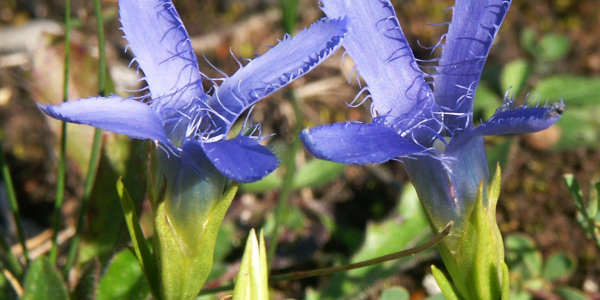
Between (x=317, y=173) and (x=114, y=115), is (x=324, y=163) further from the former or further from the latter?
(x=114, y=115)

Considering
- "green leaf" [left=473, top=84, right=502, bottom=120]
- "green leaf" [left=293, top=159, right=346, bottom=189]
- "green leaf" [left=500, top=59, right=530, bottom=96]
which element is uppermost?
"green leaf" [left=293, top=159, right=346, bottom=189]

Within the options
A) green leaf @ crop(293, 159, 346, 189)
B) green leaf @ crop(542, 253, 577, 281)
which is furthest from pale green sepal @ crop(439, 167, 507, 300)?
green leaf @ crop(293, 159, 346, 189)

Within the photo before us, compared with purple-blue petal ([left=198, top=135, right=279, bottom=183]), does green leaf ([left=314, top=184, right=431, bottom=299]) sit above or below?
below

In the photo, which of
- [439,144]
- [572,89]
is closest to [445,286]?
[439,144]

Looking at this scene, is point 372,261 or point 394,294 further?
point 394,294

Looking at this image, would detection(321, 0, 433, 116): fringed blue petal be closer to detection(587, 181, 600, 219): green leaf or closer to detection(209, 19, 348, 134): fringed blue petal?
detection(209, 19, 348, 134): fringed blue petal

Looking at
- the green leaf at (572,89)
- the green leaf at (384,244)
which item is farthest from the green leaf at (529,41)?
the green leaf at (384,244)

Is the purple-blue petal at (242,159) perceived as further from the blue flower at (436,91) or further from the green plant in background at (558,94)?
the green plant in background at (558,94)

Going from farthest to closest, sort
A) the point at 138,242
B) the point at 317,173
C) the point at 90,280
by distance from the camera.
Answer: the point at 317,173 < the point at 90,280 < the point at 138,242


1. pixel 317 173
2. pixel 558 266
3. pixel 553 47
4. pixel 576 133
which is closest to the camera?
pixel 558 266
